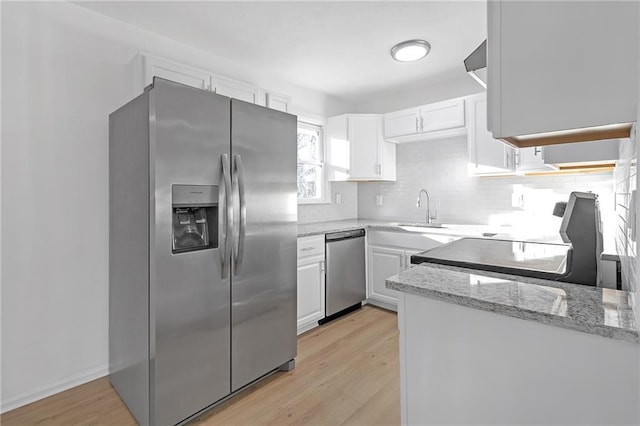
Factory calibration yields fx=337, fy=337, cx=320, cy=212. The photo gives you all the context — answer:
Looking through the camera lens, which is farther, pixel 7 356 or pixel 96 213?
pixel 96 213

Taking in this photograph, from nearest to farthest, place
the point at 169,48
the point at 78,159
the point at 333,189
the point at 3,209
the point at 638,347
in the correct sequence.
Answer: the point at 638,347 → the point at 3,209 → the point at 78,159 → the point at 169,48 → the point at 333,189

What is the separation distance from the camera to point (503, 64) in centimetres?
92

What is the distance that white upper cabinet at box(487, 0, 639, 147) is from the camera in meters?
0.78

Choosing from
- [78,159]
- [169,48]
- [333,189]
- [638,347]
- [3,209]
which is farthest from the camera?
[333,189]

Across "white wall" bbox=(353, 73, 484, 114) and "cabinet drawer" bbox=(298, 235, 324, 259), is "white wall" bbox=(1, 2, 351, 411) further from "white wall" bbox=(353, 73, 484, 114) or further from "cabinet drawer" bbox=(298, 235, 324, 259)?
"white wall" bbox=(353, 73, 484, 114)

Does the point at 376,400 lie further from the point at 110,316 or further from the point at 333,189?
the point at 333,189

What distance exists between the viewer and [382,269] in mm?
3652

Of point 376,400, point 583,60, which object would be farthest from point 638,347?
point 376,400

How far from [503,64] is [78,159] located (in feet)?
8.20

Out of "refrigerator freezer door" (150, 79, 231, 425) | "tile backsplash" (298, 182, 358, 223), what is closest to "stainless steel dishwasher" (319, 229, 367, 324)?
"tile backsplash" (298, 182, 358, 223)

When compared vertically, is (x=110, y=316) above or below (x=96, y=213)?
below

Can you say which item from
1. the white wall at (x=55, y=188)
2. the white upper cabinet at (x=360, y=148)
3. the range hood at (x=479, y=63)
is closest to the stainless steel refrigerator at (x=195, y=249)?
the white wall at (x=55, y=188)

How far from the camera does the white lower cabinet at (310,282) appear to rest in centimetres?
302

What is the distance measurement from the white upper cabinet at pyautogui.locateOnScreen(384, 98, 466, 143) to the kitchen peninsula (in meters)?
2.57
